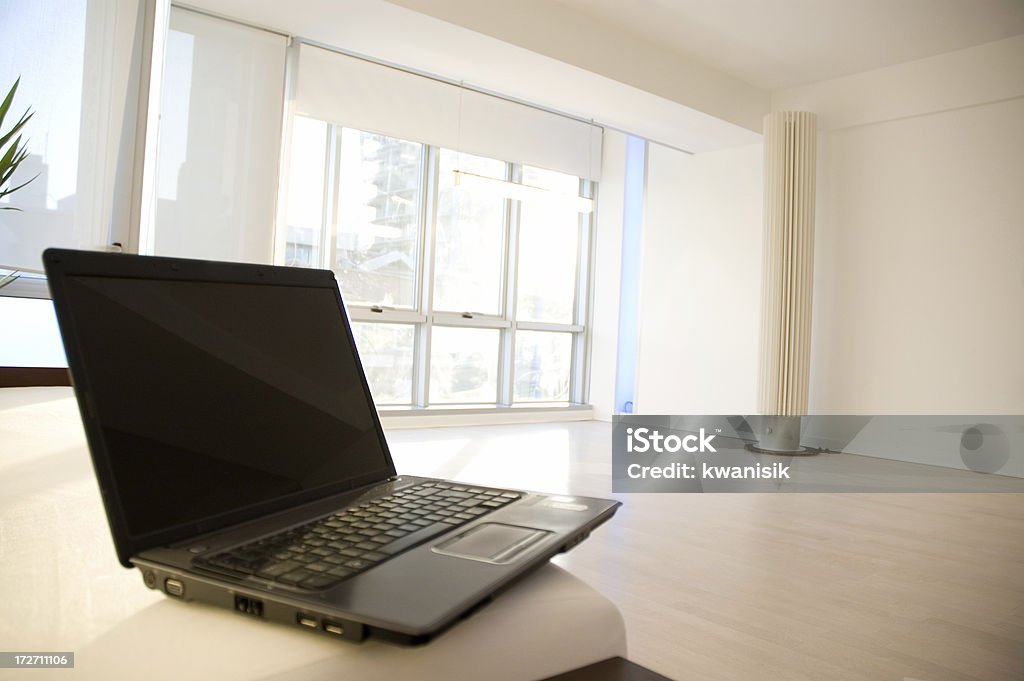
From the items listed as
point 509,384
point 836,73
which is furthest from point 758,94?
point 509,384

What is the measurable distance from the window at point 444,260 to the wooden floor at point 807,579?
Result: 258 centimetres

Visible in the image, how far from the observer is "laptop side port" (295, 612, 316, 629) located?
17.6 inches

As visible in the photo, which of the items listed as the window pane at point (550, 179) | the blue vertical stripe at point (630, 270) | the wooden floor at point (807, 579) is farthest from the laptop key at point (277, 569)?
the blue vertical stripe at point (630, 270)

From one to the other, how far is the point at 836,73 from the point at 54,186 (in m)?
6.75

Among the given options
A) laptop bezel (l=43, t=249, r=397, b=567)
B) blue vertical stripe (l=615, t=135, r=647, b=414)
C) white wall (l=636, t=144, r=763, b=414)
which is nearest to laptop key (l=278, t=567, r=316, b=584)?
laptop bezel (l=43, t=249, r=397, b=567)

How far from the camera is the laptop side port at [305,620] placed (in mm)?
448

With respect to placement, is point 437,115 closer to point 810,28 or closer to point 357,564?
point 810,28

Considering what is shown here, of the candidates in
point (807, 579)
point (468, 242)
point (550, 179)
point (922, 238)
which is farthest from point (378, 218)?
point (807, 579)

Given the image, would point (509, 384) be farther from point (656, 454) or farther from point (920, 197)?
point (920, 197)

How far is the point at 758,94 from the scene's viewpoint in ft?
24.7

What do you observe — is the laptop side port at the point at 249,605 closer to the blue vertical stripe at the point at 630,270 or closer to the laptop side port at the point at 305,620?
the laptop side port at the point at 305,620

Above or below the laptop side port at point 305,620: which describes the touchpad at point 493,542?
above

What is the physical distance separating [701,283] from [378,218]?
3734 millimetres

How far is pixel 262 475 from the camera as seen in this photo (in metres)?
0.63
